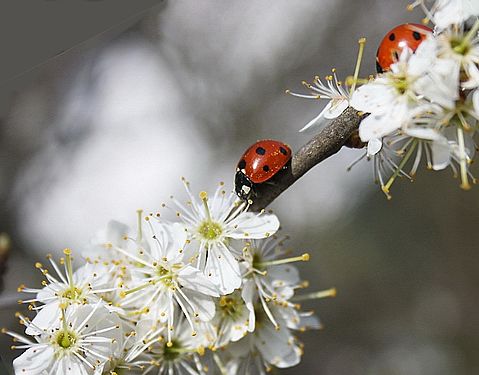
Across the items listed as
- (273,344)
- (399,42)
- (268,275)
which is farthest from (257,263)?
(399,42)

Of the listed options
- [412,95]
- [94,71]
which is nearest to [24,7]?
[412,95]

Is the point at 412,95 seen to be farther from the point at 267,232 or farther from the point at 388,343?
the point at 388,343

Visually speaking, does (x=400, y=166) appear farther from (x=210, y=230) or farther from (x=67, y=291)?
(x=67, y=291)

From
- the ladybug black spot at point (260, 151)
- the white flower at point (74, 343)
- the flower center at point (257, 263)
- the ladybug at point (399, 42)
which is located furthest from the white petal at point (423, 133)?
the white flower at point (74, 343)

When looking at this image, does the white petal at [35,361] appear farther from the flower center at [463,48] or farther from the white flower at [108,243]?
the flower center at [463,48]

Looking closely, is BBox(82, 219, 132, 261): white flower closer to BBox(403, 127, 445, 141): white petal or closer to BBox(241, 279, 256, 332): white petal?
BBox(241, 279, 256, 332): white petal
